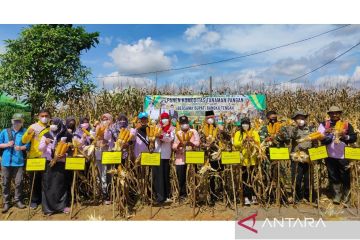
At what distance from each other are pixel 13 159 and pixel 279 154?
14.8 feet

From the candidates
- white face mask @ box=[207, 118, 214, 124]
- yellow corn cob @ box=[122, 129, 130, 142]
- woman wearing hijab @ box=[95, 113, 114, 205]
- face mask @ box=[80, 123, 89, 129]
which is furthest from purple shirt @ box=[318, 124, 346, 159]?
→ face mask @ box=[80, 123, 89, 129]

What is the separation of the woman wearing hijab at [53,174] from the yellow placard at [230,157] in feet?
8.67

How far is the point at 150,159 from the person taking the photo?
4590 millimetres

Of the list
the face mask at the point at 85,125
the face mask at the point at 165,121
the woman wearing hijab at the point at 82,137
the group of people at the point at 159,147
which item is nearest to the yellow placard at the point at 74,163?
the group of people at the point at 159,147

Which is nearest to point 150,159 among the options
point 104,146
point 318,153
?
point 104,146

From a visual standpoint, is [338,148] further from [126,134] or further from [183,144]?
[126,134]

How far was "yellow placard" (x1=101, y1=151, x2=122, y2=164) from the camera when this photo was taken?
14.7ft

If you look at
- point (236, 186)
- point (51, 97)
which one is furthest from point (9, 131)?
point (51, 97)

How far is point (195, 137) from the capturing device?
4969 millimetres

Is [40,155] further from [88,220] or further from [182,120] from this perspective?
[182,120]

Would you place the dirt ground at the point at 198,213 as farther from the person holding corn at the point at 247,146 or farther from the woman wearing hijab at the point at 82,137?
the woman wearing hijab at the point at 82,137

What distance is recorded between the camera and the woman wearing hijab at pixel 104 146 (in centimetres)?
484

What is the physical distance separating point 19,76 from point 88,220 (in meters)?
7.88

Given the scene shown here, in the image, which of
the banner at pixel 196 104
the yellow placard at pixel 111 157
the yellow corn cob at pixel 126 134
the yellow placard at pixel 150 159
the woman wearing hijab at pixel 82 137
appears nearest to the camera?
the yellow placard at pixel 111 157
